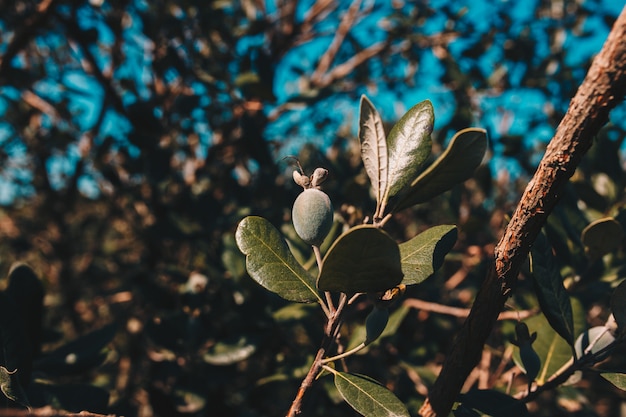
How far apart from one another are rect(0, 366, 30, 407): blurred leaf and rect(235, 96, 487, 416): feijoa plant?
17.0 inches

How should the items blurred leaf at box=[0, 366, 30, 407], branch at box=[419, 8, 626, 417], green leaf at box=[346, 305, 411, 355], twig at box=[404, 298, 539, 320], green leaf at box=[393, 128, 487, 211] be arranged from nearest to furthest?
branch at box=[419, 8, 626, 417]
green leaf at box=[393, 128, 487, 211]
blurred leaf at box=[0, 366, 30, 407]
green leaf at box=[346, 305, 411, 355]
twig at box=[404, 298, 539, 320]

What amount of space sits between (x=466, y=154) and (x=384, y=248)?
189 millimetres

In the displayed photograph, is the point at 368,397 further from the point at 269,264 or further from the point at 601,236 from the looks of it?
the point at 601,236

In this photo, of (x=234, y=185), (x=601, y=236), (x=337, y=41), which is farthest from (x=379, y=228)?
(x=337, y=41)

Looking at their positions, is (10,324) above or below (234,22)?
below

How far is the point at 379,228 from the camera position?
584 millimetres

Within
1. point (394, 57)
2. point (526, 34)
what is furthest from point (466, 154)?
point (394, 57)

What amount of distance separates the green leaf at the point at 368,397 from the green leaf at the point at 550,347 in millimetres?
322

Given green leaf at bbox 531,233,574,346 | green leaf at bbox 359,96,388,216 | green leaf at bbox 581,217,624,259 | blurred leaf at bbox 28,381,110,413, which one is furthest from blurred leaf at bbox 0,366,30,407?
green leaf at bbox 581,217,624,259

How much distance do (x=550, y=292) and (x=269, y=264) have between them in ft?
1.56

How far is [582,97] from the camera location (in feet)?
1.61

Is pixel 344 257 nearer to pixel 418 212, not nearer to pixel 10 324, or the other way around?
pixel 10 324

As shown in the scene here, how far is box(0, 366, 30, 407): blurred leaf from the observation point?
712 millimetres

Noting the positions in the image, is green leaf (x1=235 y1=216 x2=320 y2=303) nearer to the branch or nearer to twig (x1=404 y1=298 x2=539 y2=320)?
the branch
